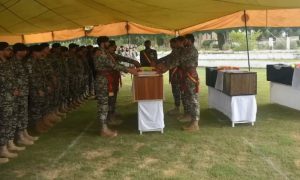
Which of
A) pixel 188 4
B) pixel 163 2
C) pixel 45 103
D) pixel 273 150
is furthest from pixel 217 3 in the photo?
pixel 45 103

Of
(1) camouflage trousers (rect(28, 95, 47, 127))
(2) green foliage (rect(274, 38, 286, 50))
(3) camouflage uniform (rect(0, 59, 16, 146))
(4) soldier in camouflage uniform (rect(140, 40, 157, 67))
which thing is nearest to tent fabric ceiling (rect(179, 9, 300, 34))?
(4) soldier in camouflage uniform (rect(140, 40, 157, 67))

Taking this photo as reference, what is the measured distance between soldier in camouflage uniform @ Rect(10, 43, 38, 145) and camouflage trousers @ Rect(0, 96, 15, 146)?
212 mm

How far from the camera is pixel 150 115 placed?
642 cm

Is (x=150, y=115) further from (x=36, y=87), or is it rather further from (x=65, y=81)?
(x=65, y=81)

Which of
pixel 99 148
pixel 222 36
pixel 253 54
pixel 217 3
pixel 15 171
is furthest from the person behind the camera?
pixel 222 36

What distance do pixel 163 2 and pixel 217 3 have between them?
2.87 ft

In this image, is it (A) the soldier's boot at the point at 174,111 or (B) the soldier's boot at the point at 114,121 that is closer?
(B) the soldier's boot at the point at 114,121

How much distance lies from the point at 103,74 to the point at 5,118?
1741mm

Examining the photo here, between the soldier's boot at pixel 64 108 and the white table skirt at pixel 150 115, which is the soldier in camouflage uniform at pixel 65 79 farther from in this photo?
the white table skirt at pixel 150 115

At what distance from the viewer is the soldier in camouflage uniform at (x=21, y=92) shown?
556 cm

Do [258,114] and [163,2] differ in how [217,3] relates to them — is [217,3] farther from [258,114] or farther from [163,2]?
[258,114]

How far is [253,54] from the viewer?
25.7m

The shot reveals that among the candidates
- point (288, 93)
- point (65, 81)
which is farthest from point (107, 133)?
point (288, 93)

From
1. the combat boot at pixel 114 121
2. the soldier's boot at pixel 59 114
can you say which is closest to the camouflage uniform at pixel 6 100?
the combat boot at pixel 114 121
